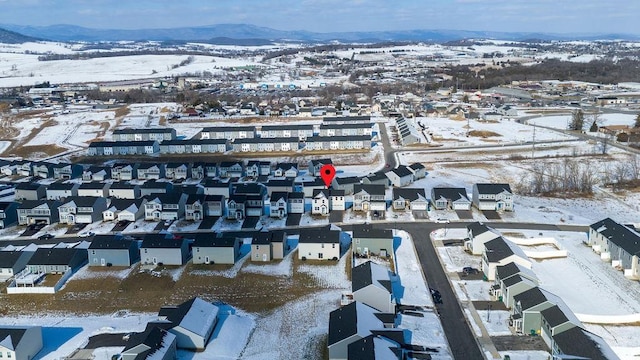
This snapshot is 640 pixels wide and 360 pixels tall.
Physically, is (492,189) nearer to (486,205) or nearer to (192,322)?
(486,205)

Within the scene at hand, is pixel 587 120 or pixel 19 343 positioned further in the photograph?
pixel 587 120

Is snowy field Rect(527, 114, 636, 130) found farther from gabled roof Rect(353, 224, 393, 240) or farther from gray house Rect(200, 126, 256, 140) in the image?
gabled roof Rect(353, 224, 393, 240)

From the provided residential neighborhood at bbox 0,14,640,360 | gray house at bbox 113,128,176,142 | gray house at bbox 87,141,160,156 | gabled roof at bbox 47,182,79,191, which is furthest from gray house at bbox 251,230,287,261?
gray house at bbox 113,128,176,142

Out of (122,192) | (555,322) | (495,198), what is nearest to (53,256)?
(122,192)

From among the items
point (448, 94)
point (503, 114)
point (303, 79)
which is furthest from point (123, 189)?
point (303, 79)

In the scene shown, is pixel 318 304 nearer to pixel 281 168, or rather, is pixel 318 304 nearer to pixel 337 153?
pixel 281 168
